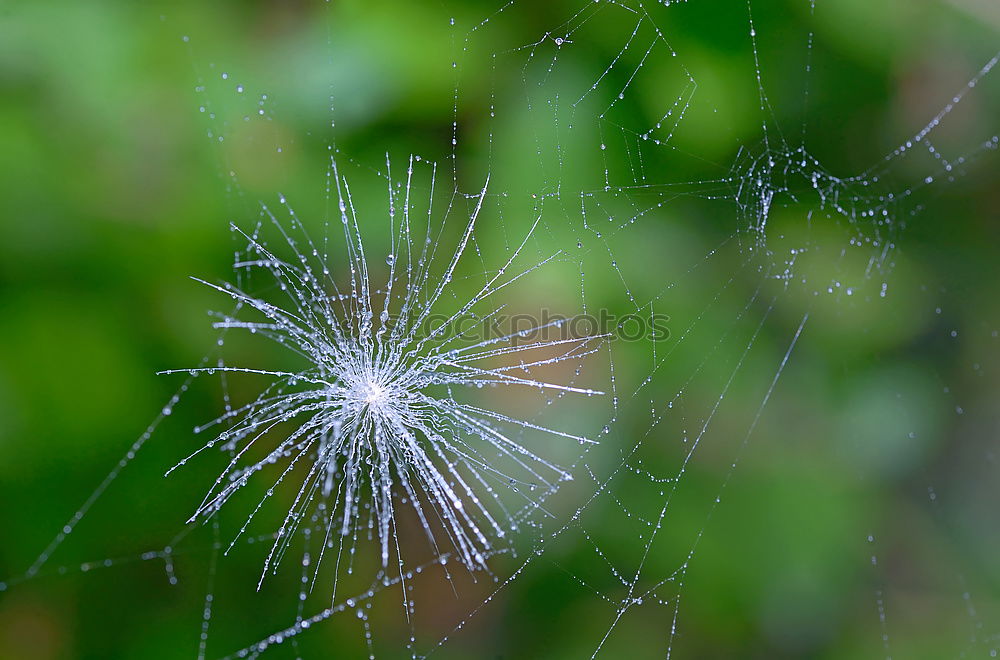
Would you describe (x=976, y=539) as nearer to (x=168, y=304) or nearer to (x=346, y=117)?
(x=346, y=117)

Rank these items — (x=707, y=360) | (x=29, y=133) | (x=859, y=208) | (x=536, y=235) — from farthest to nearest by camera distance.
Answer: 1. (x=859, y=208)
2. (x=707, y=360)
3. (x=536, y=235)
4. (x=29, y=133)

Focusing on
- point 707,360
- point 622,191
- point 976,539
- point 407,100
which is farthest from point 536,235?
point 976,539

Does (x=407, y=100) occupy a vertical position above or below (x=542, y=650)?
above

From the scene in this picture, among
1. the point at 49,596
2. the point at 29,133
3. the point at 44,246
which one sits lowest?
the point at 49,596

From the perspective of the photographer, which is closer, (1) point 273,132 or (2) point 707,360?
(1) point 273,132

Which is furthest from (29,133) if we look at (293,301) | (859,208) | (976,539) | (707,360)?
(976,539)

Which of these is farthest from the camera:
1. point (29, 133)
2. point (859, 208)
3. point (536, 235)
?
point (859, 208)

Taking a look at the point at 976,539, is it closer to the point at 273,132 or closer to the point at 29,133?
the point at 273,132
